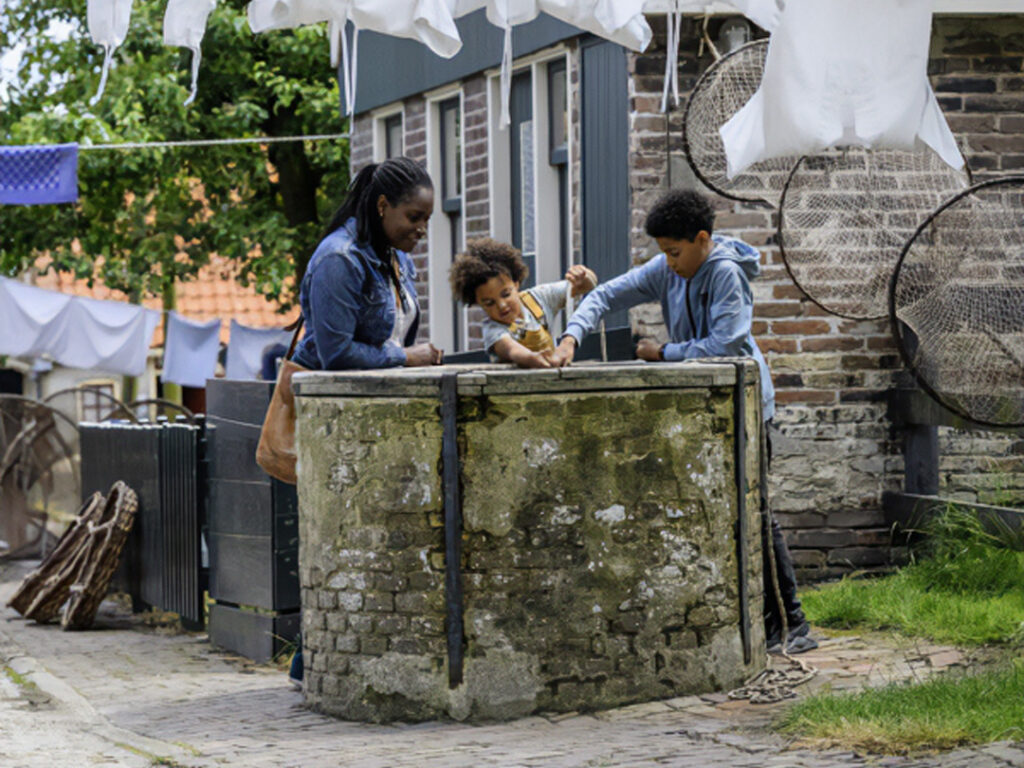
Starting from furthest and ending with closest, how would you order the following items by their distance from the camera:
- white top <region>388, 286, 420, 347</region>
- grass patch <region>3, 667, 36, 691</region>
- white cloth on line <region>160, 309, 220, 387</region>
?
white cloth on line <region>160, 309, 220, 387</region>
grass patch <region>3, 667, 36, 691</region>
white top <region>388, 286, 420, 347</region>

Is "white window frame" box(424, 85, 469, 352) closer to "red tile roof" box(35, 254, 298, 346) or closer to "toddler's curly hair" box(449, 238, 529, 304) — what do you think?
"toddler's curly hair" box(449, 238, 529, 304)

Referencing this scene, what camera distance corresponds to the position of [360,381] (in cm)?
695

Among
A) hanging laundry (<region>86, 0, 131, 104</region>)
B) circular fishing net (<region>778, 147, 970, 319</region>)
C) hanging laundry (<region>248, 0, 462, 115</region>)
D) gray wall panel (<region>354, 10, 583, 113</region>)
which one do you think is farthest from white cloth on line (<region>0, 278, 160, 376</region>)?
hanging laundry (<region>248, 0, 462, 115</region>)

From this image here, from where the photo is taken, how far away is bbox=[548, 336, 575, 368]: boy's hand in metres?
7.00

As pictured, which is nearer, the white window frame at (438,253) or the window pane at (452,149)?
the window pane at (452,149)

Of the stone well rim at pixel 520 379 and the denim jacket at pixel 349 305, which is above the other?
the denim jacket at pixel 349 305

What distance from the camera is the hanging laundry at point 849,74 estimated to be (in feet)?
20.4

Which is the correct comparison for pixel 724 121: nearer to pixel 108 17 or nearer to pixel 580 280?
pixel 580 280

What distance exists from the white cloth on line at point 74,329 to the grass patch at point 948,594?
1384cm

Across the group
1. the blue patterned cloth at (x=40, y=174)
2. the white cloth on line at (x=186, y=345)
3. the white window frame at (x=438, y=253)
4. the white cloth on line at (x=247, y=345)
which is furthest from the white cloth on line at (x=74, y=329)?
the white window frame at (x=438, y=253)

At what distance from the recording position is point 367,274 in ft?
23.6

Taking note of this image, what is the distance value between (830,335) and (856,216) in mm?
730

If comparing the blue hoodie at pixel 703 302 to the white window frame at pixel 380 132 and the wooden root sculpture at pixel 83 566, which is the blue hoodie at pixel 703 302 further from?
the white window frame at pixel 380 132

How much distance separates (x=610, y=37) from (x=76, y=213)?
746 inches
